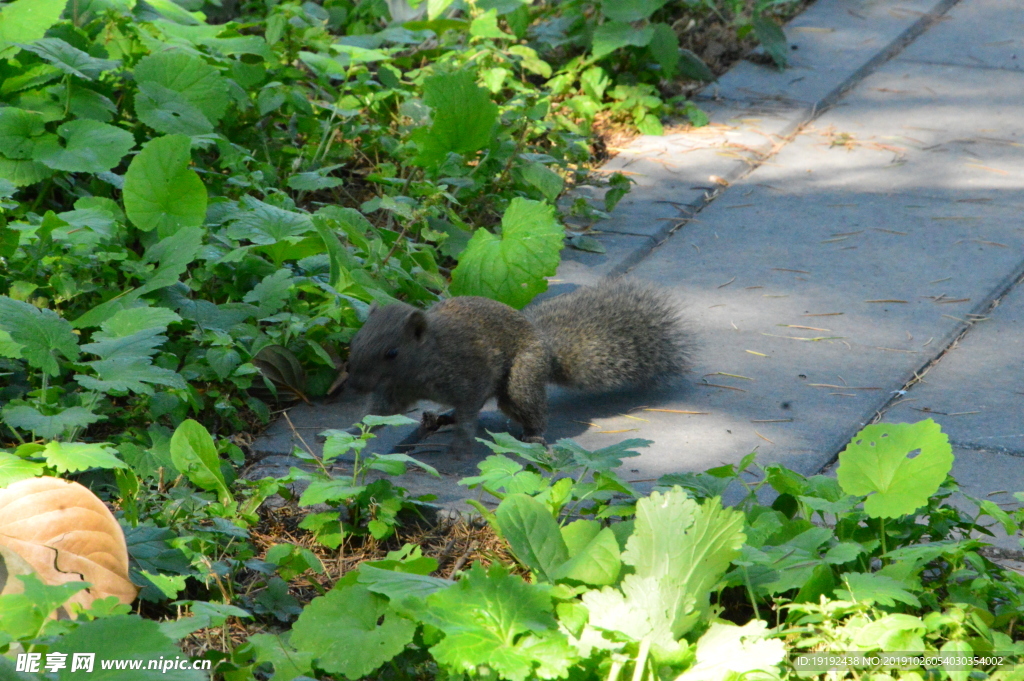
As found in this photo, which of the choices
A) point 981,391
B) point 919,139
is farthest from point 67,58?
point 919,139

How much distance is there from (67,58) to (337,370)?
1.47 meters

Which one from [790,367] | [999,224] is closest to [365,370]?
[790,367]

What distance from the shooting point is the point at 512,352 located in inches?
127

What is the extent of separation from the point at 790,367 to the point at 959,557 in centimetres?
138

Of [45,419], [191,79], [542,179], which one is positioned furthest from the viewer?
[542,179]

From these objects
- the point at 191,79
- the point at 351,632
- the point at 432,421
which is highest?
the point at 191,79

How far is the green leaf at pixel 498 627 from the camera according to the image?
5.87 feet

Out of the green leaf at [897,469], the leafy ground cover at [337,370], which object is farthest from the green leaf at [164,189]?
the green leaf at [897,469]

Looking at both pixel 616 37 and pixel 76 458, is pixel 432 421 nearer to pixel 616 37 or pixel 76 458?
pixel 76 458

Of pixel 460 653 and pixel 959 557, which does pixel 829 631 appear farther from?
pixel 460 653

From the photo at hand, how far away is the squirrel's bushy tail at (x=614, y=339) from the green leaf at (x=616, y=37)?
215 cm

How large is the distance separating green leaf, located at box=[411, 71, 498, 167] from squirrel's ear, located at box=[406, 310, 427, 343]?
1149 millimetres

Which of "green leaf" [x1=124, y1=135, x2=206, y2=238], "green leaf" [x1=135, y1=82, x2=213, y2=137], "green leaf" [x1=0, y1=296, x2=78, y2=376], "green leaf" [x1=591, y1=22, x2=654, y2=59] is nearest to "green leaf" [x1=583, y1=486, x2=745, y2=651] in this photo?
"green leaf" [x1=0, y1=296, x2=78, y2=376]

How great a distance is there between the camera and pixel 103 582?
203 cm
